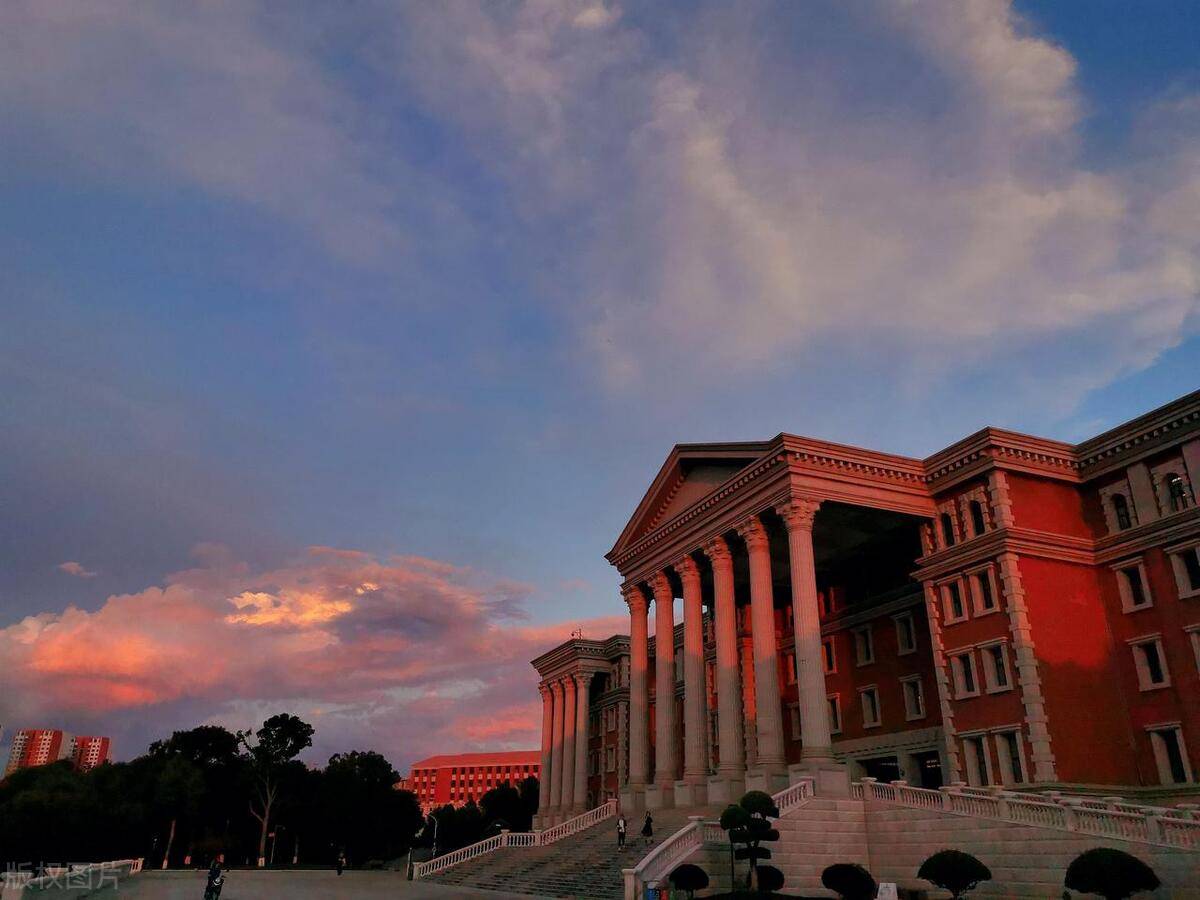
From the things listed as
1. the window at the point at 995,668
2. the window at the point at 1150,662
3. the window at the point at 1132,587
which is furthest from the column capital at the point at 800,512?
the window at the point at 1150,662

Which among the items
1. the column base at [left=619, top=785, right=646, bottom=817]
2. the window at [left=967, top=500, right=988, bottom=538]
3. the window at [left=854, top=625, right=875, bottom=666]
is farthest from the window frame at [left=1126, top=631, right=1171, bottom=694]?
the column base at [left=619, top=785, right=646, bottom=817]

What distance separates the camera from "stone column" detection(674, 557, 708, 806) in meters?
41.0

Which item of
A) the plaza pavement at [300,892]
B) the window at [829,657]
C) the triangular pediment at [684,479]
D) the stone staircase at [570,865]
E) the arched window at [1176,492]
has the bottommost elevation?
the plaza pavement at [300,892]

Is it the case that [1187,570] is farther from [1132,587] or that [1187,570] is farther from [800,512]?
[800,512]

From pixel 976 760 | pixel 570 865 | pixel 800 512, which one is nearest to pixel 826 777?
pixel 976 760

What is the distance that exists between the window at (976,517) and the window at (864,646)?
1007 centimetres

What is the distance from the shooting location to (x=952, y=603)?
36594 mm

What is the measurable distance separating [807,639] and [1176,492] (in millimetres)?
14824

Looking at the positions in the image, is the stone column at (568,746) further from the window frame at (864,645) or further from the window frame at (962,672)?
the window frame at (962,672)

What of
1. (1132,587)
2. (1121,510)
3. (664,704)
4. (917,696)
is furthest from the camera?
(664,704)

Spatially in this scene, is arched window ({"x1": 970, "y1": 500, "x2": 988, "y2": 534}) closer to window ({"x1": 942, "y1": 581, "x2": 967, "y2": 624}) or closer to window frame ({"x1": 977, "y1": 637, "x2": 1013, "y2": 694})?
window ({"x1": 942, "y1": 581, "x2": 967, "y2": 624})

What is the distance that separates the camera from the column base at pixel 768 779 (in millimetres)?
34688

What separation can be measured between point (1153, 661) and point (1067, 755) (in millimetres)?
5377

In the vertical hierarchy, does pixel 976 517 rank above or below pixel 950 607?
above
